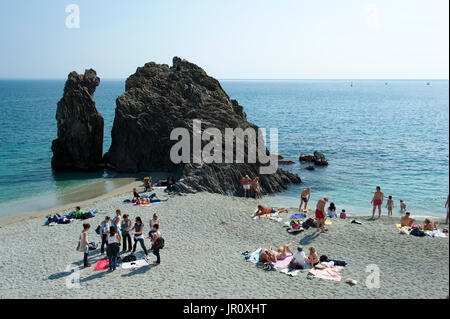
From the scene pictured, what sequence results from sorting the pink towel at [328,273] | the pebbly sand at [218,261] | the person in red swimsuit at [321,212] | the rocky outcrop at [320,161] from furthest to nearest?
the rocky outcrop at [320,161] < the person in red swimsuit at [321,212] < the pink towel at [328,273] < the pebbly sand at [218,261]

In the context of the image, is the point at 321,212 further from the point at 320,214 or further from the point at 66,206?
the point at 66,206

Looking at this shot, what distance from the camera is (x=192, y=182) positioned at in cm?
2662

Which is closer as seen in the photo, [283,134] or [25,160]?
[25,160]

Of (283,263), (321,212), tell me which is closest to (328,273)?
(283,263)

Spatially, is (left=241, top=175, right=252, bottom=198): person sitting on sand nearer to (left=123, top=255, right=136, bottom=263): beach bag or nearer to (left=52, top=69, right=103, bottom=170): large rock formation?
(left=123, top=255, right=136, bottom=263): beach bag

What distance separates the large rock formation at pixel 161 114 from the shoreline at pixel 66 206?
4.17 metres

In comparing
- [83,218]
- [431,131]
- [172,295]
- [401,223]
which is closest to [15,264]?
[83,218]

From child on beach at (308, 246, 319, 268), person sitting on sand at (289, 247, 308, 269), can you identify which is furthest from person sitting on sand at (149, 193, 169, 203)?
child on beach at (308, 246, 319, 268)

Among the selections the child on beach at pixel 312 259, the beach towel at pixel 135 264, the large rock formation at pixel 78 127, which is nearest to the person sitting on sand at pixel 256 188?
the child on beach at pixel 312 259

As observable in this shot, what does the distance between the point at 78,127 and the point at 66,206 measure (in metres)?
11.4

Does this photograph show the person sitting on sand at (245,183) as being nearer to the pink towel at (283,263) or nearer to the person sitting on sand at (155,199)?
the person sitting on sand at (155,199)

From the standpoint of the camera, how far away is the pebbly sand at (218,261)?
42.4 ft

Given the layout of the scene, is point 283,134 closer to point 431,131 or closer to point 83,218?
point 431,131
